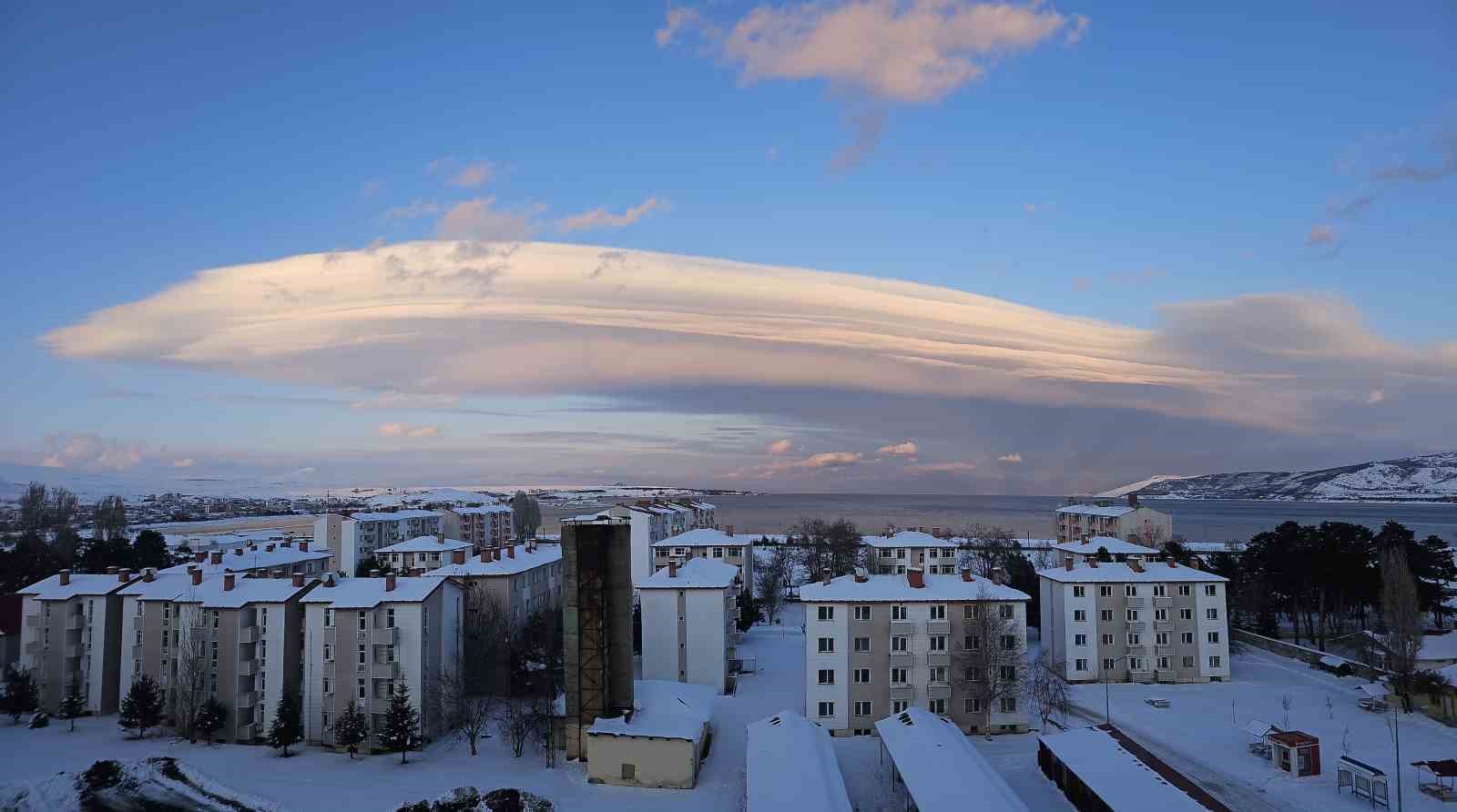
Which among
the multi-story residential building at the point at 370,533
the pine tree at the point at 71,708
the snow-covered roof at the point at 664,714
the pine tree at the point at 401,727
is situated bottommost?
the pine tree at the point at 71,708

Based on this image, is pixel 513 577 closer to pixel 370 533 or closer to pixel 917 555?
pixel 917 555

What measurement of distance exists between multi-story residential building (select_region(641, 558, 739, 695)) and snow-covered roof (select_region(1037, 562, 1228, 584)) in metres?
14.9

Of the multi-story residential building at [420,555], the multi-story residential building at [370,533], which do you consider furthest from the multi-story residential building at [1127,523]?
the multi-story residential building at [370,533]

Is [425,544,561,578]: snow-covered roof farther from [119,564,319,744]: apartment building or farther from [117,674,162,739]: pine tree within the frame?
[117,674,162,739]: pine tree

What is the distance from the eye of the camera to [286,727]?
92.7 feet

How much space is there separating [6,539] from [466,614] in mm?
83886

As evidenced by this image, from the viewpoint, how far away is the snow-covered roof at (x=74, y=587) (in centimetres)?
3412

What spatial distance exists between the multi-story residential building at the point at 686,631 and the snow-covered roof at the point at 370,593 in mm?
8904

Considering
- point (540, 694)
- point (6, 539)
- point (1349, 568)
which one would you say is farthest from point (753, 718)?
point (6, 539)

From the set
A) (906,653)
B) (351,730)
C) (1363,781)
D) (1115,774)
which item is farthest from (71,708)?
(1363,781)

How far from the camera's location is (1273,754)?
23797 mm

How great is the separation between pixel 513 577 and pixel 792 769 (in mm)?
20569

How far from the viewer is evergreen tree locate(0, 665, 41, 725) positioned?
3316cm

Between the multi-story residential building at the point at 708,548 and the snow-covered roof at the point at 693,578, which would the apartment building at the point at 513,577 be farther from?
the multi-story residential building at the point at 708,548
